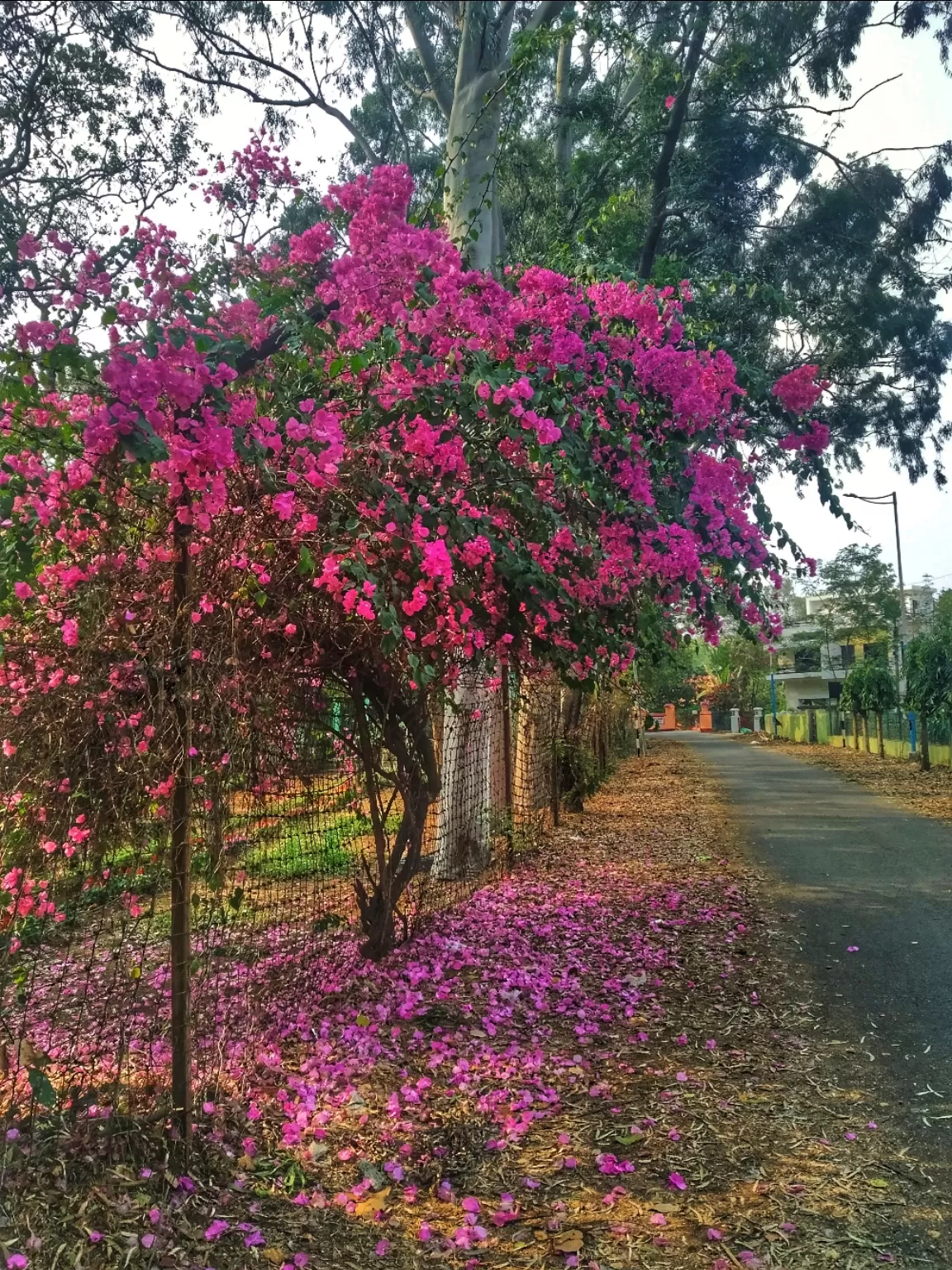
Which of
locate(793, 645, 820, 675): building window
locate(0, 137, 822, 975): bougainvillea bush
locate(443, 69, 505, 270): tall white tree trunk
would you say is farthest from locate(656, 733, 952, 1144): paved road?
locate(793, 645, 820, 675): building window

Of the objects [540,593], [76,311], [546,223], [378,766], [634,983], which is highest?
[546,223]

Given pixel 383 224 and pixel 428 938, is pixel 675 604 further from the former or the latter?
pixel 383 224

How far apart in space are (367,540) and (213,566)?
1.68ft

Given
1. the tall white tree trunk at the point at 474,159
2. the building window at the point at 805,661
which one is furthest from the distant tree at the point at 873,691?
the building window at the point at 805,661

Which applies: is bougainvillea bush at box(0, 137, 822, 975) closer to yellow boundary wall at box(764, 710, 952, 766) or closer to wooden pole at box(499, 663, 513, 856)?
wooden pole at box(499, 663, 513, 856)

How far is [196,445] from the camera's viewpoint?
93.6 inches

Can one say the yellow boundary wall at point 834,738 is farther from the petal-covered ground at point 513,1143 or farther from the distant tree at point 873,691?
the petal-covered ground at point 513,1143

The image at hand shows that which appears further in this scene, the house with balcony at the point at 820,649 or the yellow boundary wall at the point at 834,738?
the house with balcony at the point at 820,649

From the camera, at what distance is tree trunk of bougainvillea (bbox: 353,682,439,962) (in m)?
4.37

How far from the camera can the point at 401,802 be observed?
4.82 meters

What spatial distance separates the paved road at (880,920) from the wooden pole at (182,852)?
2.36m

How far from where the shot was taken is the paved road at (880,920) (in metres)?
3.67

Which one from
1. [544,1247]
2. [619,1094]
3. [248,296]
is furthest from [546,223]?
[544,1247]

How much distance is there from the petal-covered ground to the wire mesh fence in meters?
0.18
